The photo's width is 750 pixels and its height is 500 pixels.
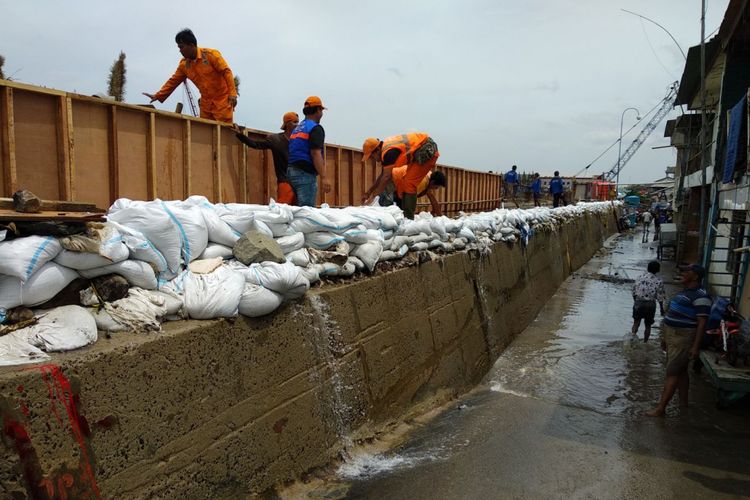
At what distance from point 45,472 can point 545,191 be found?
27.8m

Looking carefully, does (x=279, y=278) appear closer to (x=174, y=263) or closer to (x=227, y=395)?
(x=174, y=263)

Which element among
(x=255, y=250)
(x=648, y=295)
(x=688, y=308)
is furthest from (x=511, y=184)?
(x=255, y=250)

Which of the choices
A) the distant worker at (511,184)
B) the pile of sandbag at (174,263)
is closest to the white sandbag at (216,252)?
the pile of sandbag at (174,263)

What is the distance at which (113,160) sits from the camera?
14.0 ft

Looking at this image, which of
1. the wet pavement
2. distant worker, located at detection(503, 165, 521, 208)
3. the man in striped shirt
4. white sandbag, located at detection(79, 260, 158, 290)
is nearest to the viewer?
white sandbag, located at detection(79, 260, 158, 290)

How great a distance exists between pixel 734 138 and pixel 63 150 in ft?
23.1

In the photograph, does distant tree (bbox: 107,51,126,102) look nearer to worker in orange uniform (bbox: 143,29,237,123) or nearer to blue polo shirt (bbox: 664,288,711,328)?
worker in orange uniform (bbox: 143,29,237,123)

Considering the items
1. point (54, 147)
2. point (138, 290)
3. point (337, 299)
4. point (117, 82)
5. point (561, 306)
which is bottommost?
point (561, 306)

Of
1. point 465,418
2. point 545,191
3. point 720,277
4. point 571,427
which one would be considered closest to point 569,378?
point 571,427

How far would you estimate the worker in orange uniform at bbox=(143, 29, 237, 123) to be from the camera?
18.3ft

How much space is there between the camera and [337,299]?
11.4 feet

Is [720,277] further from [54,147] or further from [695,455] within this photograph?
[54,147]

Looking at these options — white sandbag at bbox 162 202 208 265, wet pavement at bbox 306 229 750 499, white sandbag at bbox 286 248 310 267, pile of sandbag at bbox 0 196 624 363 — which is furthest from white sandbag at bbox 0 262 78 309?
wet pavement at bbox 306 229 750 499

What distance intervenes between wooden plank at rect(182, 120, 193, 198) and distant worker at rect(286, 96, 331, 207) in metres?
0.93
